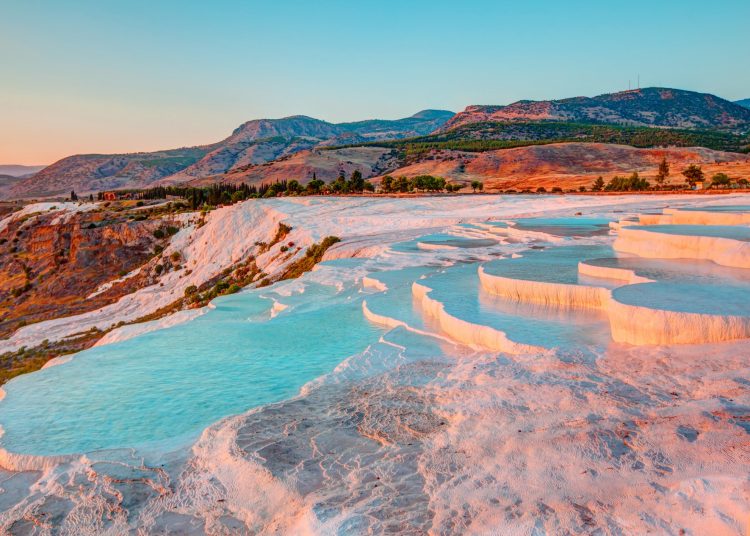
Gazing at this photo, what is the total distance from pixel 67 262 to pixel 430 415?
148 ft

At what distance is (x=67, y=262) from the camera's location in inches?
1730

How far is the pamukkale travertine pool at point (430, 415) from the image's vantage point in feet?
A: 14.9

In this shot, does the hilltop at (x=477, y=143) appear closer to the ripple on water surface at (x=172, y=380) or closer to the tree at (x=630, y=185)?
the tree at (x=630, y=185)

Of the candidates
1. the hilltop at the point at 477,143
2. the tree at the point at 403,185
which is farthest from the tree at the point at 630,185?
the hilltop at the point at 477,143

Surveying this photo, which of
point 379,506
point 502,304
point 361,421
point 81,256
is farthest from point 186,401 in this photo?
point 81,256

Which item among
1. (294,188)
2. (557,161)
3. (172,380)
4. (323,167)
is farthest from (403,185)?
(323,167)

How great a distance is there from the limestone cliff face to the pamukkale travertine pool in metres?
26.6

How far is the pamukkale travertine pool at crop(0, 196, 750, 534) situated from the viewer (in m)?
4.54

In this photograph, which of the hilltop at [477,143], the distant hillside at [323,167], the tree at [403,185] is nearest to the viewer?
the tree at [403,185]

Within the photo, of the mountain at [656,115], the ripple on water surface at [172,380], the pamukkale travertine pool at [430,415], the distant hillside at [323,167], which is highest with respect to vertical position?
the mountain at [656,115]

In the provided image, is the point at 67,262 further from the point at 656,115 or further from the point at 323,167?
the point at 656,115

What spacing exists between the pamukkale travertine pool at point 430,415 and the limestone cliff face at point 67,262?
87.1ft

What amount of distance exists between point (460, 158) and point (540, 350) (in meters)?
93.9

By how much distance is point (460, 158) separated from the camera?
98125mm
